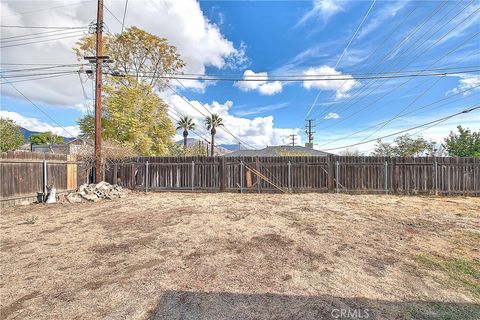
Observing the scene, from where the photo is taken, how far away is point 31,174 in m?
9.03

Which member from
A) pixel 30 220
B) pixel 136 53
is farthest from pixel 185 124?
pixel 30 220

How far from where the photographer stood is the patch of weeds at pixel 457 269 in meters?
3.11

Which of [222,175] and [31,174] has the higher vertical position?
[31,174]

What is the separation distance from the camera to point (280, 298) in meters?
2.84

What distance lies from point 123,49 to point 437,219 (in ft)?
67.0

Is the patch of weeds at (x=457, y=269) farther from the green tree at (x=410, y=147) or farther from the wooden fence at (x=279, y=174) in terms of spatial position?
the green tree at (x=410, y=147)

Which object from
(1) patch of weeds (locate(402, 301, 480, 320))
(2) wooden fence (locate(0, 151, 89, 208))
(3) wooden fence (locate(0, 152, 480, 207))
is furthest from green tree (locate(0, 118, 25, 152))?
(1) patch of weeds (locate(402, 301, 480, 320))

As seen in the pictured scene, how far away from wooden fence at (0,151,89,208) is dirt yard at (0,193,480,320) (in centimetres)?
151

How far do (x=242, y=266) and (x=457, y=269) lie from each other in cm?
303

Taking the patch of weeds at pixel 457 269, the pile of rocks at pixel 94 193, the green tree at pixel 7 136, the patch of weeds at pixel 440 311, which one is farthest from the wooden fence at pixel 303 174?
the green tree at pixel 7 136

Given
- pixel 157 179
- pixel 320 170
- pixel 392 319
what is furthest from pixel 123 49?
pixel 392 319

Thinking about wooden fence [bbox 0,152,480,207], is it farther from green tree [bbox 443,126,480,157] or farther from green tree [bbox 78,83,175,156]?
green tree [bbox 443,126,480,157]

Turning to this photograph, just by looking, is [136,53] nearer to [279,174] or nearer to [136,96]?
[136,96]

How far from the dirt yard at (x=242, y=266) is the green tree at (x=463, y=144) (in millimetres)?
21265
